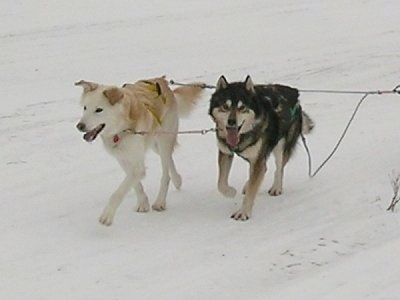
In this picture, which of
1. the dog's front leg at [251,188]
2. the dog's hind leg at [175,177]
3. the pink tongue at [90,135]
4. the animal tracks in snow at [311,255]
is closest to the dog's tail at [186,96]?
the dog's hind leg at [175,177]

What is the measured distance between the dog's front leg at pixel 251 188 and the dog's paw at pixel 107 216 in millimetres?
820

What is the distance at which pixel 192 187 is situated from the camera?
6.50m

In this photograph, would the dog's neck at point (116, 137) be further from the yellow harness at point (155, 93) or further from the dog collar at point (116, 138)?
the yellow harness at point (155, 93)

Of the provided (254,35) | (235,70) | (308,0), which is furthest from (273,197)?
(308,0)

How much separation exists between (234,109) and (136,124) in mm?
630

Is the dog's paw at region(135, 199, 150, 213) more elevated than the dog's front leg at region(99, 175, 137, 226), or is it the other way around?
the dog's front leg at region(99, 175, 137, 226)

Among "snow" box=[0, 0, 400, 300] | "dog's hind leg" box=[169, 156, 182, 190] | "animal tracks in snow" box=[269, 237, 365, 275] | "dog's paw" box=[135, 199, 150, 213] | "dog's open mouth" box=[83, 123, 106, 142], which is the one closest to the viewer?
"snow" box=[0, 0, 400, 300]

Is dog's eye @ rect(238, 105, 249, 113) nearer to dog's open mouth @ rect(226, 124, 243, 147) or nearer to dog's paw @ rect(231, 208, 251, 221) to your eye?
dog's open mouth @ rect(226, 124, 243, 147)

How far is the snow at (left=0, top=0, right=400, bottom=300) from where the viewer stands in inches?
189

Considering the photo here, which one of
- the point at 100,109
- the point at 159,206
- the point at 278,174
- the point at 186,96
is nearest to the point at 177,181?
the point at 159,206

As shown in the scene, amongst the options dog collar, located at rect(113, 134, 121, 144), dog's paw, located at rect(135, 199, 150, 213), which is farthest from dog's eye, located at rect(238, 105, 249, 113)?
dog's paw, located at rect(135, 199, 150, 213)

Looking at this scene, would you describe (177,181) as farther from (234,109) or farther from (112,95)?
(112,95)

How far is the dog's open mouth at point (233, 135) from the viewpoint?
5.68 m

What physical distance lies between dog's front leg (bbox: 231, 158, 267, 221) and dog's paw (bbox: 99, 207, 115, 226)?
0.82 meters
